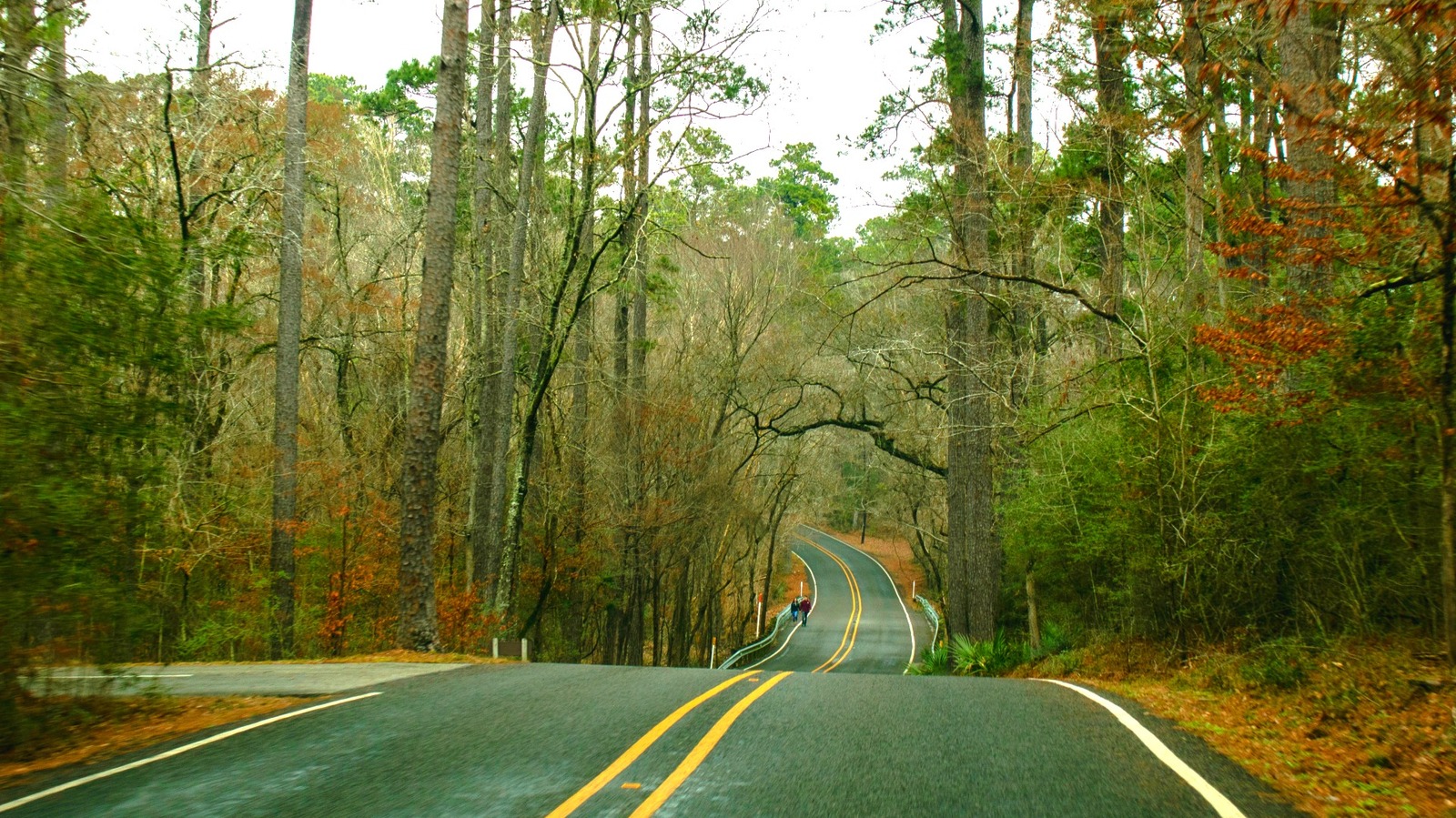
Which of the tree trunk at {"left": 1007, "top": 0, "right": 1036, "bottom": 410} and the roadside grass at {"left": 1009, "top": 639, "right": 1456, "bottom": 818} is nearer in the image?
the roadside grass at {"left": 1009, "top": 639, "right": 1456, "bottom": 818}

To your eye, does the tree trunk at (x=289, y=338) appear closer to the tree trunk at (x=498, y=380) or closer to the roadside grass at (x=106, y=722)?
the tree trunk at (x=498, y=380)

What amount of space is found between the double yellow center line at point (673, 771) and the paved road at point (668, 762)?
2cm

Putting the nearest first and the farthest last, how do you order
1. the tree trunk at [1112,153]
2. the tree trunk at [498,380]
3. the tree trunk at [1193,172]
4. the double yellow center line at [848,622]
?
1. the tree trunk at [1193,172]
2. the tree trunk at [1112,153]
3. the tree trunk at [498,380]
4. the double yellow center line at [848,622]

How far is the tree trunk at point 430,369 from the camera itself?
1528 centimetres

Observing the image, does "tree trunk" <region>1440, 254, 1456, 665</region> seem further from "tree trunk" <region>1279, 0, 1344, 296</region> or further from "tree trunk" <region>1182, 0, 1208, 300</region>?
"tree trunk" <region>1182, 0, 1208, 300</region>


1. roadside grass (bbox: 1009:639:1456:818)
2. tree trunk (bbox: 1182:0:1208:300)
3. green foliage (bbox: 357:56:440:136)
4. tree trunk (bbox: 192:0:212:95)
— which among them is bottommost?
roadside grass (bbox: 1009:639:1456:818)

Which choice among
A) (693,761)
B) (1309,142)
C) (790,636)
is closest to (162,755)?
(693,761)

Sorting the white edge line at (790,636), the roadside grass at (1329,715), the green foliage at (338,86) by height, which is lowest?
the white edge line at (790,636)

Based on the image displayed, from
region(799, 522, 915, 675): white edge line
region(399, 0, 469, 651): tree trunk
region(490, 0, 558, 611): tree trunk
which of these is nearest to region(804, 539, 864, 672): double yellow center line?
region(799, 522, 915, 675): white edge line

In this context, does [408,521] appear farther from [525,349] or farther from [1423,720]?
[525,349]

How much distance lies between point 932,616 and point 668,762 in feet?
152

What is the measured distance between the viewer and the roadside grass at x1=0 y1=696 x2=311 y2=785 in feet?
23.4

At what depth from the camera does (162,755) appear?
22.5 ft

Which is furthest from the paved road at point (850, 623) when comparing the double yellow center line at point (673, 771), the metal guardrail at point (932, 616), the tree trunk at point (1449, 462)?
the tree trunk at point (1449, 462)
